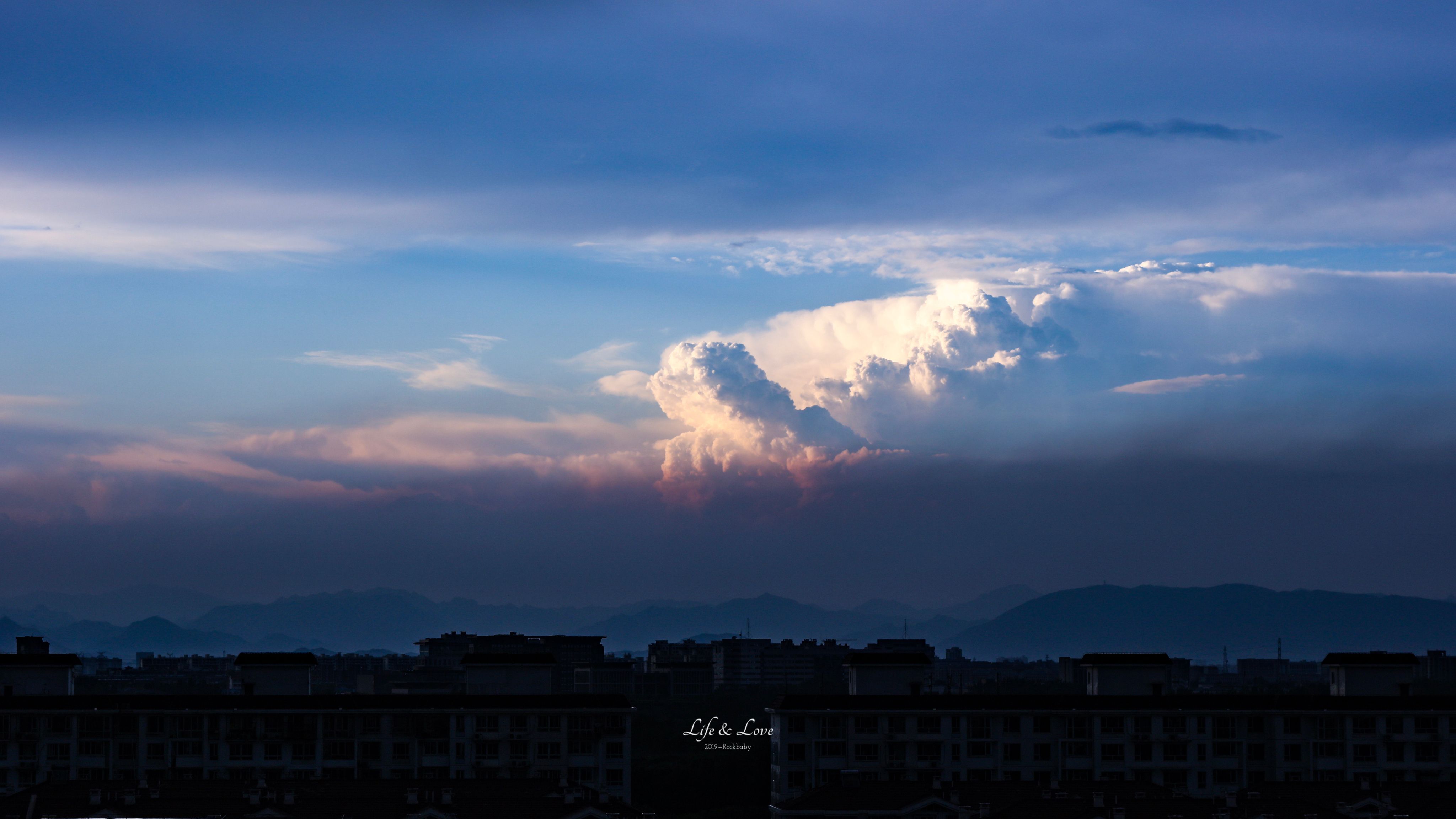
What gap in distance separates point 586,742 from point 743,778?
6633 cm

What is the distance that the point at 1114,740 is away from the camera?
10900 cm

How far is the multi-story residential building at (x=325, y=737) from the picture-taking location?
103 m

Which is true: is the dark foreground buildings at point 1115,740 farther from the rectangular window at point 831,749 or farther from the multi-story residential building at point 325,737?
the multi-story residential building at point 325,737

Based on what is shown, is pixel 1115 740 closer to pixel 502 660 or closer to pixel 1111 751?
pixel 1111 751

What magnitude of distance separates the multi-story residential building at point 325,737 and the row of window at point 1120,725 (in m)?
14.2

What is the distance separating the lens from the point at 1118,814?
73812mm

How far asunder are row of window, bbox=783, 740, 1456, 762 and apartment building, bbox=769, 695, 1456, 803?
7 centimetres

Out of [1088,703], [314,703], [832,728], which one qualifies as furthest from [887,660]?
[314,703]

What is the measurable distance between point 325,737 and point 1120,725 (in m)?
52.3

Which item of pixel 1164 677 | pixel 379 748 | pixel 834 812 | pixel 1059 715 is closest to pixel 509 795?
Result: pixel 834 812

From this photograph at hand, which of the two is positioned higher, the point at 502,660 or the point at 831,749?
the point at 502,660

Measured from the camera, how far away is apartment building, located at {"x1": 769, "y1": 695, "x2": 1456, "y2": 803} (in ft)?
353

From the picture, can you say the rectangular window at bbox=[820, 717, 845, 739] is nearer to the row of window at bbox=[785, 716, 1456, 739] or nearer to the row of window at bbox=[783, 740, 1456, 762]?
the row of window at bbox=[785, 716, 1456, 739]

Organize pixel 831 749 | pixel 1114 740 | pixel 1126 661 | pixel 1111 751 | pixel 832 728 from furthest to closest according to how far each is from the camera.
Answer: pixel 1126 661, pixel 1114 740, pixel 1111 751, pixel 832 728, pixel 831 749
